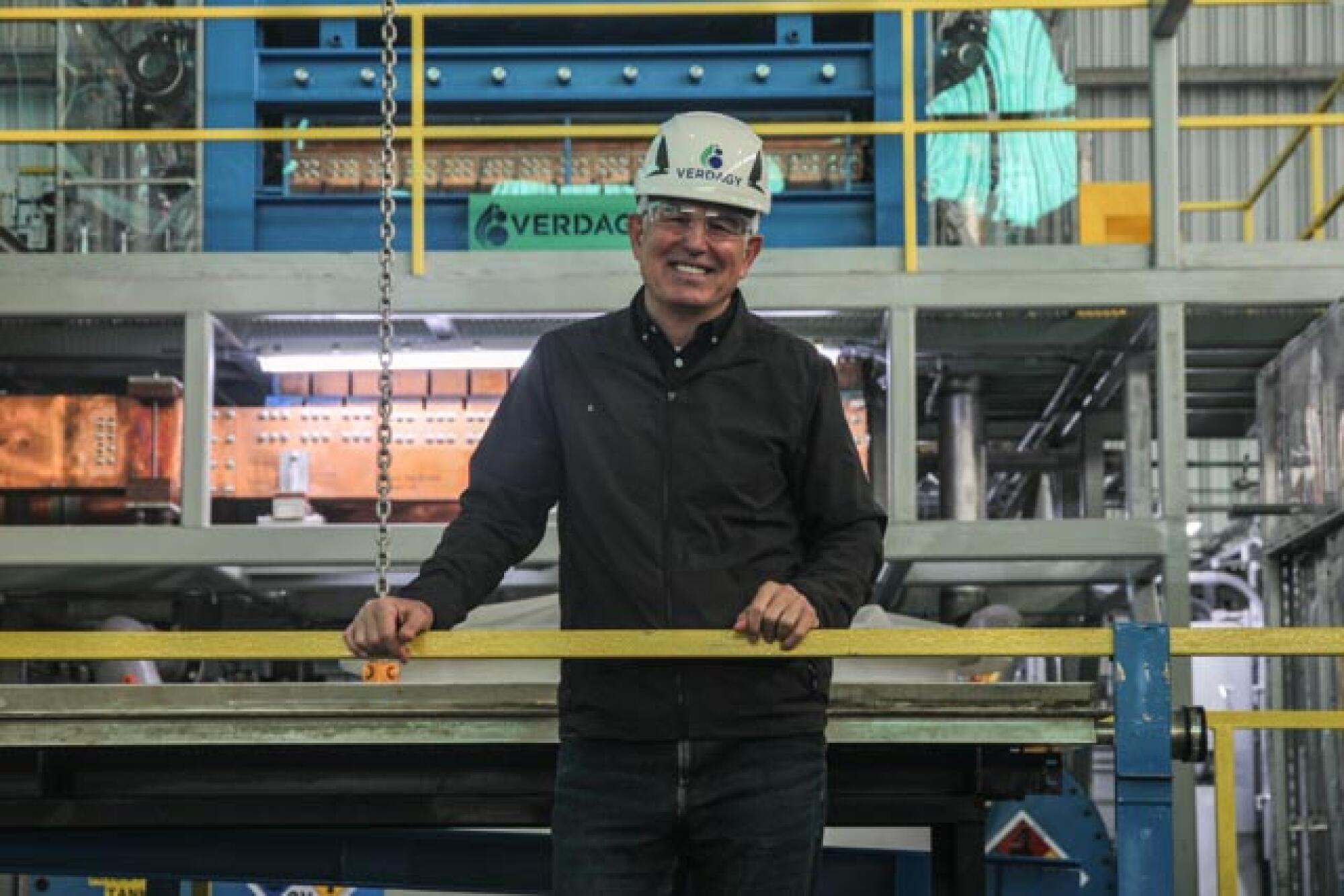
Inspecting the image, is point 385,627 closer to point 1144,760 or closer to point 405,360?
point 1144,760

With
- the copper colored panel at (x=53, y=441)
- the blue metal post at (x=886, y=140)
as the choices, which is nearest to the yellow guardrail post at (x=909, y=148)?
the blue metal post at (x=886, y=140)

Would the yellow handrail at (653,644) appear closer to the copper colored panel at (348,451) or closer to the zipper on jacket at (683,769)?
the zipper on jacket at (683,769)

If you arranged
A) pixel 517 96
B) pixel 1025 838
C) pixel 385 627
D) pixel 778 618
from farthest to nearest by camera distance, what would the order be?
1. pixel 517 96
2. pixel 1025 838
3. pixel 385 627
4. pixel 778 618

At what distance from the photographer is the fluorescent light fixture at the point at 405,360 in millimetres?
9773

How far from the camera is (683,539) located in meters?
3.78

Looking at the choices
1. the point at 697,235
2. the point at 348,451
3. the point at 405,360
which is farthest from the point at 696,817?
the point at 405,360

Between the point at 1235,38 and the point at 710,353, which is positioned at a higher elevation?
the point at 1235,38

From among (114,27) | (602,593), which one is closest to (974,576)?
(114,27)

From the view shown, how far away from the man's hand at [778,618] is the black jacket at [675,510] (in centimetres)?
9

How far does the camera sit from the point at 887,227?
9.92 m

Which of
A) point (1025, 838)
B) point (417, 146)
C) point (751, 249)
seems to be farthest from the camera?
point (417, 146)

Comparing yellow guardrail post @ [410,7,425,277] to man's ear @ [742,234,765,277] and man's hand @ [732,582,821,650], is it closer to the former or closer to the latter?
man's ear @ [742,234,765,277]

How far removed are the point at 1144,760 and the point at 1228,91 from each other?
2230 cm

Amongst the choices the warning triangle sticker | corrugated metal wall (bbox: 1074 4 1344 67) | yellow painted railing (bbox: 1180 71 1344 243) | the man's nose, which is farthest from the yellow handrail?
corrugated metal wall (bbox: 1074 4 1344 67)
